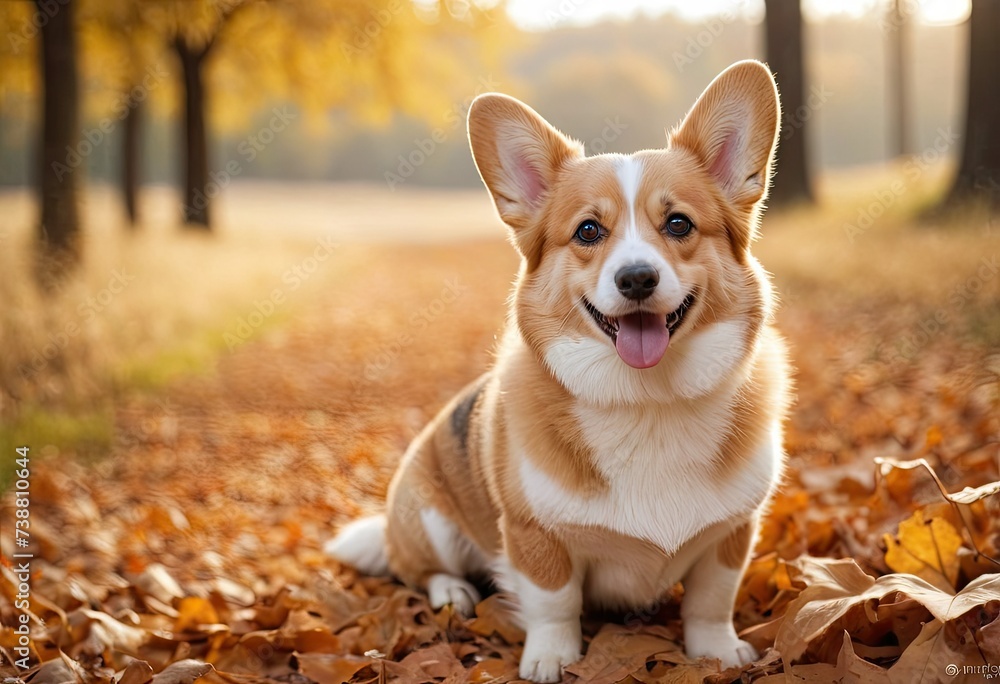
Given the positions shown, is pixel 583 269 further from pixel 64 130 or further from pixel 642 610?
pixel 64 130

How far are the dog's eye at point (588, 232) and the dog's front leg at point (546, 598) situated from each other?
901 mm

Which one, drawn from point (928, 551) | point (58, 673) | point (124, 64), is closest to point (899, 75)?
point (124, 64)

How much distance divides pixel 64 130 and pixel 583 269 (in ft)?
21.0

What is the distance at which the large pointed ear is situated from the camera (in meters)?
2.45

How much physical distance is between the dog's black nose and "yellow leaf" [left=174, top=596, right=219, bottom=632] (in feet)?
6.79

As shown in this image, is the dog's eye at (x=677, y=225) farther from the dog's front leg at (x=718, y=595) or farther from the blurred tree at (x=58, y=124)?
the blurred tree at (x=58, y=124)

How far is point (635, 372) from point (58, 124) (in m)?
6.62

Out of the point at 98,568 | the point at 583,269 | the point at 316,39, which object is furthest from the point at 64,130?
the point at 583,269

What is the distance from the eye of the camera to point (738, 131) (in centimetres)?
253

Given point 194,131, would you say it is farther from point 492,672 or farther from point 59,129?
point 492,672

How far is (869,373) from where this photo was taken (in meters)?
5.82
